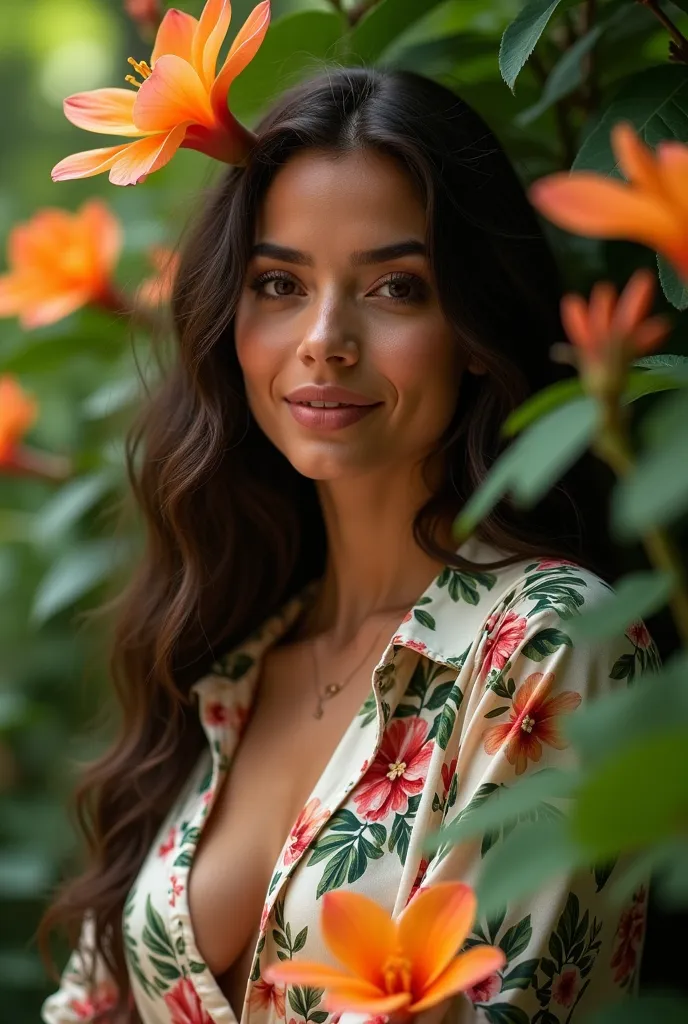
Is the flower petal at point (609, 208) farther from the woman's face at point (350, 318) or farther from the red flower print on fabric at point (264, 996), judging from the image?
→ the red flower print on fabric at point (264, 996)

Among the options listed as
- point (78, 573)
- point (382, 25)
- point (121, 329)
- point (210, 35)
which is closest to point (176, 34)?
point (210, 35)

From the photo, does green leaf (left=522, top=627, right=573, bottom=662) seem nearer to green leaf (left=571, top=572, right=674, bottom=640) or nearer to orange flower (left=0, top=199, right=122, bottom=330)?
green leaf (left=571, top=572, right=674, bottom=640)

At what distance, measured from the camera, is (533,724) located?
1.01 meters

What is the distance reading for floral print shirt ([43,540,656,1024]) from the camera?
969mm

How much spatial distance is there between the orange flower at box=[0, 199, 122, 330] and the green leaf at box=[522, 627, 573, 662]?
815mm

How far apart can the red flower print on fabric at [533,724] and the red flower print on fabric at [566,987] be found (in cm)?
17

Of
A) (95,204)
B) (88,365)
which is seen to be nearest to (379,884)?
(95,204)

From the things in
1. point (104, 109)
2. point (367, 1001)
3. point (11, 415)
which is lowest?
point (367, 1001)

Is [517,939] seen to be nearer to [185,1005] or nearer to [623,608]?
[185,1005]

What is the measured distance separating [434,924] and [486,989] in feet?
1.01

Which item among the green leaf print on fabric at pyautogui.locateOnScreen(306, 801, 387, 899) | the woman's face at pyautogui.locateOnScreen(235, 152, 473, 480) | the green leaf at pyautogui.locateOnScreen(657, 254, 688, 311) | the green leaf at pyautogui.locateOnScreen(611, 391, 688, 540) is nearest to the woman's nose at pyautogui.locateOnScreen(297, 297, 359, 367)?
the woman's face at pyautogui.locateOnScreen(235, 152, 473, 480)

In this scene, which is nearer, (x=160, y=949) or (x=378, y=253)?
(x=378, y=253)

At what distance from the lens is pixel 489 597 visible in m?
1.18

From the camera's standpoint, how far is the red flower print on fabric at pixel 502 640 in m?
1.06
